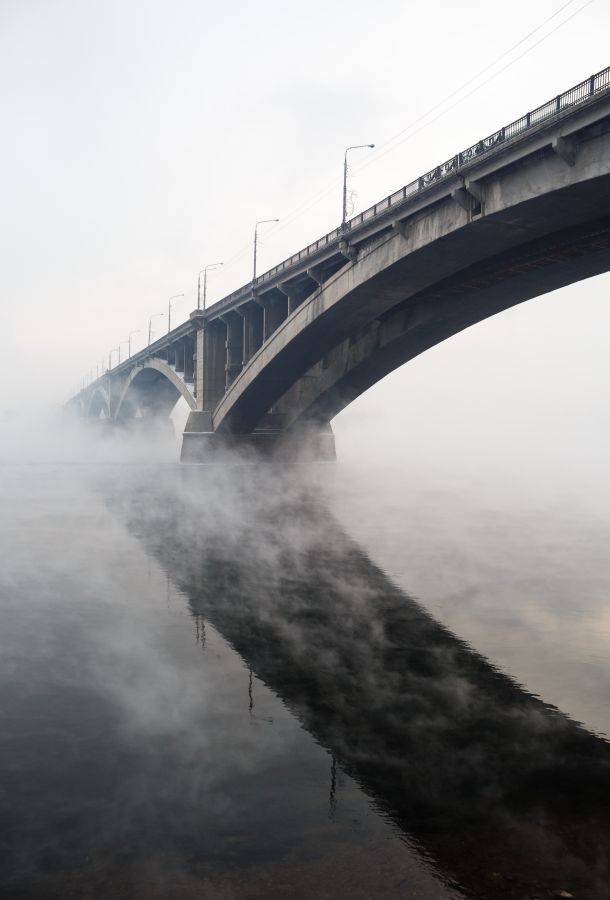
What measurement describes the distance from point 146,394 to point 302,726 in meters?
85.1

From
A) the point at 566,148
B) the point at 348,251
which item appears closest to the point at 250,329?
the point at 348,251

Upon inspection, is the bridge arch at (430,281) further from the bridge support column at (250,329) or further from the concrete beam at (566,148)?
the bridge support column at (250,329)

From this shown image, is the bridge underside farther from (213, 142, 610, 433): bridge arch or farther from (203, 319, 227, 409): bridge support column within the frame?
(203, 319, 227, 409): bridge support column

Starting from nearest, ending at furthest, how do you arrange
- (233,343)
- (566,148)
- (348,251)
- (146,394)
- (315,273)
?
(566,148) → (348,251) → (315,273) → (233,343) → (146,394)

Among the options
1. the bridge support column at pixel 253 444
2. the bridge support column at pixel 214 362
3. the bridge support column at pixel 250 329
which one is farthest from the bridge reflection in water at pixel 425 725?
the bridge support column at pixel 214 362

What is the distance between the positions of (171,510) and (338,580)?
12977 millimetres

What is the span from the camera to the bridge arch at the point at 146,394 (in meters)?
78.4

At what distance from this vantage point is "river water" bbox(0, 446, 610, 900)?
199 inches

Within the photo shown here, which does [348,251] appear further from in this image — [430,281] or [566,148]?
[566,148]

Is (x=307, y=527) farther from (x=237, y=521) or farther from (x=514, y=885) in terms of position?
(x=514, y=885)

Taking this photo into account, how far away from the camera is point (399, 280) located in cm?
3070

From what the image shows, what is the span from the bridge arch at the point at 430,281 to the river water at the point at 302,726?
1145cm

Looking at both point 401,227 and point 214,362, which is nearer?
point 401,227

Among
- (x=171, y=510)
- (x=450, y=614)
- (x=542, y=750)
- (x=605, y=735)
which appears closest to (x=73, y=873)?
(x=542, y=750)
